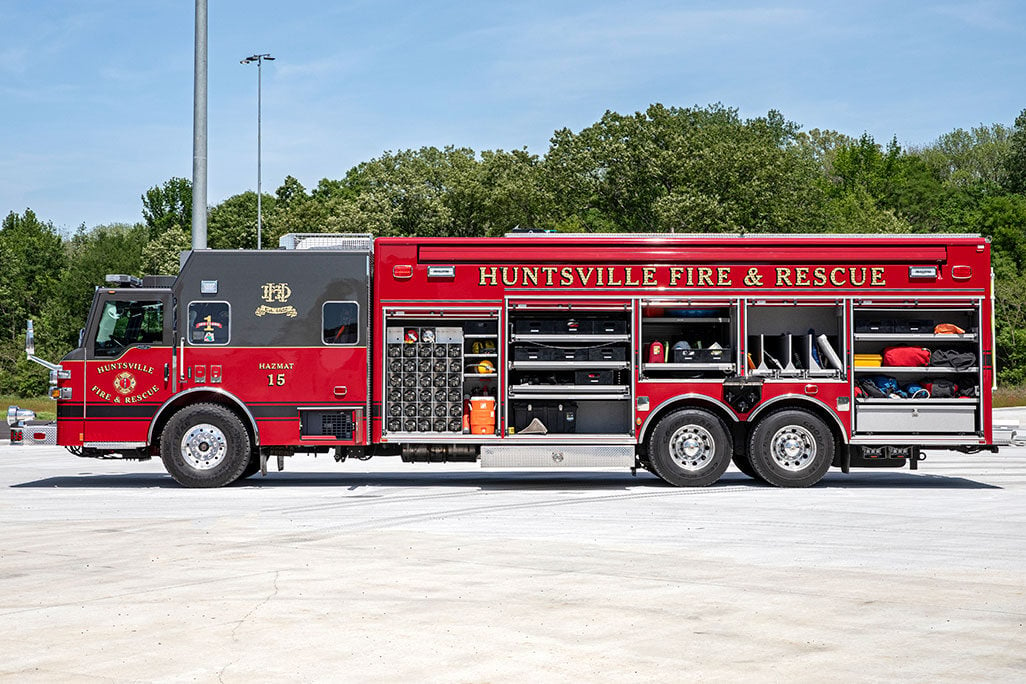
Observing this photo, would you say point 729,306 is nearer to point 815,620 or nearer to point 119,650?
point 815,620

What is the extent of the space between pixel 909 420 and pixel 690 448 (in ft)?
10.1

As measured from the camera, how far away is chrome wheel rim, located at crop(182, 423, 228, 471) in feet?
53.5

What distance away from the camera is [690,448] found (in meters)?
16.3

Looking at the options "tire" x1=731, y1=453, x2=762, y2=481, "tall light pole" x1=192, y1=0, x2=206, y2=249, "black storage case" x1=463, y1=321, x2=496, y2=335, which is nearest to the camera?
"black storage case" x1=463, y1=321, x2=496, y2=335

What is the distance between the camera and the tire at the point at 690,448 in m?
16.2

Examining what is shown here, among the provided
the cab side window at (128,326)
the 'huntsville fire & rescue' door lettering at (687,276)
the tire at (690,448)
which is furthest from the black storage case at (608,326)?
the cab side window at (128,326)

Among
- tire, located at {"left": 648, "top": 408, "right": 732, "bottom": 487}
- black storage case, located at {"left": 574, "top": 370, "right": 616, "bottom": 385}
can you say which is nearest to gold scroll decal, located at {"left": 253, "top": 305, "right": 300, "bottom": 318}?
black storage case, located at {"left": 574, "top": 370, "right": 616, "bottom": 385}

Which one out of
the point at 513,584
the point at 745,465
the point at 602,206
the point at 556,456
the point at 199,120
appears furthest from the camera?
the point at 602,206

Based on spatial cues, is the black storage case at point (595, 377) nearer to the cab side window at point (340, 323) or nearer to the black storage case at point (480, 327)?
the black storage case at point (480, 327)

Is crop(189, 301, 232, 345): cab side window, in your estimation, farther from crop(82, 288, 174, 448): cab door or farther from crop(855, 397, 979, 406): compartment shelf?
crop(855, 397, 979, 406): compartment shelf

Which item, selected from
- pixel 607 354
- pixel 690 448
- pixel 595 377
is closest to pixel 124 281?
pixel 595 377

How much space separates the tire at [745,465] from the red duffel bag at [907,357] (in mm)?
2398

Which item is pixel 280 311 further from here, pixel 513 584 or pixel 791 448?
pixel 513 584

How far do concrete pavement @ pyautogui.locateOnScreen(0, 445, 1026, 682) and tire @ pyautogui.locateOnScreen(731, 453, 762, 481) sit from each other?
0.80m
